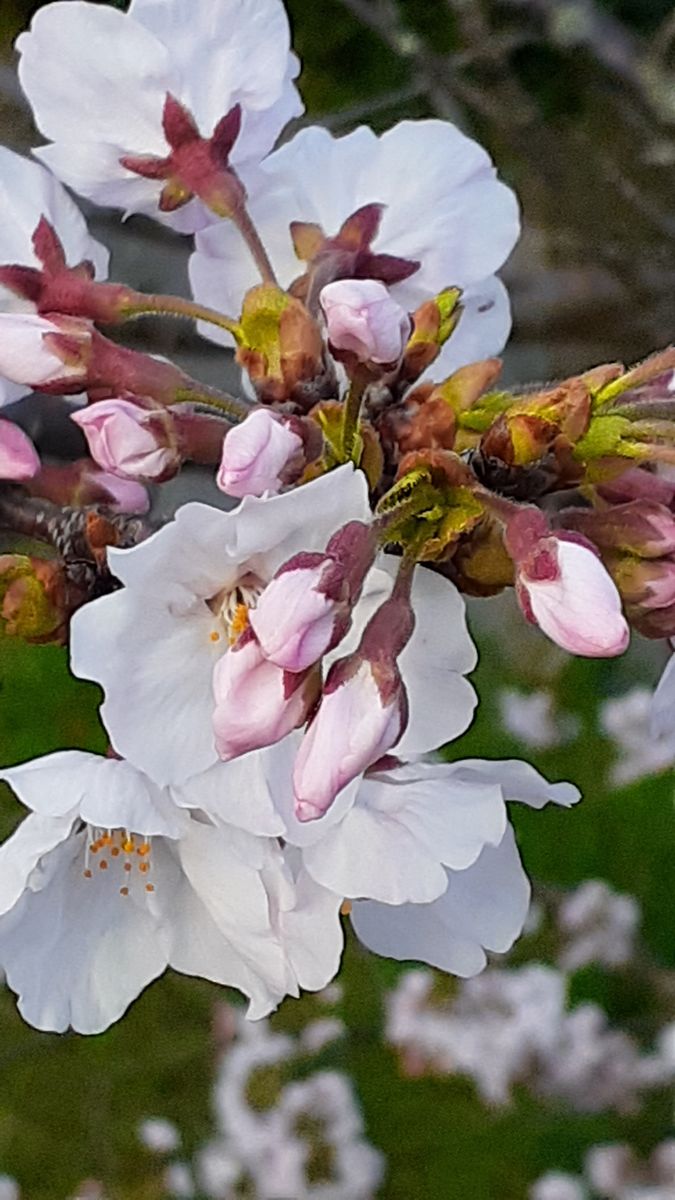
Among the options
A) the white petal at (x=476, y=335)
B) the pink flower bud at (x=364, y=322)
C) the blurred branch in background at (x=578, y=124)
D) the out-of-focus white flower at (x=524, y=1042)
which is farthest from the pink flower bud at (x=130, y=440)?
the out-of-focus white flower at (x=524, y=1042)

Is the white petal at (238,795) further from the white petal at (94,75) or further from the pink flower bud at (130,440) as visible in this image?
the white petal at (94,75)

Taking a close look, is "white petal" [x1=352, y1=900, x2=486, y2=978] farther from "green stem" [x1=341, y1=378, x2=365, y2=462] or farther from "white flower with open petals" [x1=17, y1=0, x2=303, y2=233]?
"white flower with open petals" [x1=17, y1=0, x2=303, y2=233]

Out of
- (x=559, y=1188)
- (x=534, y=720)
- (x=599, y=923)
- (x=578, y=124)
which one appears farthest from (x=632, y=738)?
(x=578, y=124)

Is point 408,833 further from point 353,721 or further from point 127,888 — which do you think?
point 127,888

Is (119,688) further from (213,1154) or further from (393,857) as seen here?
(213,1154)

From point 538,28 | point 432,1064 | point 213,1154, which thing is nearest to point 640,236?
point 538,28

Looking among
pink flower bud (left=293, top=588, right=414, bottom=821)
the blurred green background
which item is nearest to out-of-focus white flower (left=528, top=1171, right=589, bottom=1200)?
the blurred green background
